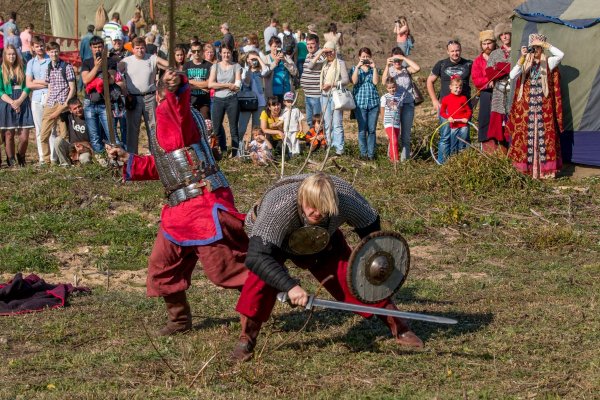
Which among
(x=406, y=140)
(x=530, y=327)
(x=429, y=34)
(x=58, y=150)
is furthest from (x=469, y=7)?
(x=530, y=327)

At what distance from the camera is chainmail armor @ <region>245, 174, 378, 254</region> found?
5820 millimetres

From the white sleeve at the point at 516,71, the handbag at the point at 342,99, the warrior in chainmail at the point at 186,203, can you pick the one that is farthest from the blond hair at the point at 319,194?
the white sleeve at the point at 516,71

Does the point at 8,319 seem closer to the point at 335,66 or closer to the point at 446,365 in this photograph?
the point at 446,365

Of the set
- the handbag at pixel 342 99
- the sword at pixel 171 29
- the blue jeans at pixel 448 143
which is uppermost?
the sword at pixel 171 29

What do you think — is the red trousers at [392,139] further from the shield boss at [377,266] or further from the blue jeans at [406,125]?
the shield boss at [377,266]

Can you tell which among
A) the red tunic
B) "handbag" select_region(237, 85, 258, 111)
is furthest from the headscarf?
the red tunic

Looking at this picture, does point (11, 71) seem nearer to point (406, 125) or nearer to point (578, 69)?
point (406, 125)

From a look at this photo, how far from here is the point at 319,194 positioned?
5656 mm

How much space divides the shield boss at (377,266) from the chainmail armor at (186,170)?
114 cm

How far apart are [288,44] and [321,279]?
14.2m

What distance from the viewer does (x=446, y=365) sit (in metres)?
6.04

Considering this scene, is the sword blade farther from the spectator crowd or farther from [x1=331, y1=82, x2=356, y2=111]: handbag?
[x1=331, y1=82, x2=356, y2=111]: handbag

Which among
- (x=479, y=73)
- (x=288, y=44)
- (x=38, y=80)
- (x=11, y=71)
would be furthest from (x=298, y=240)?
(x=288, y=44)

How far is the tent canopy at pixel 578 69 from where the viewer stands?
1283 centimetres
